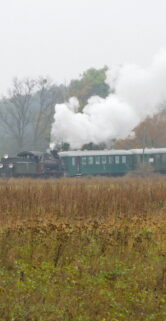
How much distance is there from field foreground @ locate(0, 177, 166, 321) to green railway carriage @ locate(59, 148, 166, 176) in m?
25.8

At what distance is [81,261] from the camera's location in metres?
8.94

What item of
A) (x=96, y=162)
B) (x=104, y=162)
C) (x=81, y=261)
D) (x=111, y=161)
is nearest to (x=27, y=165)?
(x=96, y=162)

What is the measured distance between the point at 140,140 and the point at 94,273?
46.5 metres

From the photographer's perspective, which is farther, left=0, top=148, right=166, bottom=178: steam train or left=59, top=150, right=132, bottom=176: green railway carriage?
left=59, top=150, right=132, bottom=176: green railway carriage

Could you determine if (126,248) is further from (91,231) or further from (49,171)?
(49,171)

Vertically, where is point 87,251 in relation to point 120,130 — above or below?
below

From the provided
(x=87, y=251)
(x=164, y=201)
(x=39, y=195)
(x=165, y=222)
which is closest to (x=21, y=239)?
(x=87, y=251)

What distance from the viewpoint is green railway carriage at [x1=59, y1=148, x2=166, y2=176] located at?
4094 centimetres

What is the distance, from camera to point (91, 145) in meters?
44.9

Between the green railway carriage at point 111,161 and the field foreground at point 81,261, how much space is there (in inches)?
1016

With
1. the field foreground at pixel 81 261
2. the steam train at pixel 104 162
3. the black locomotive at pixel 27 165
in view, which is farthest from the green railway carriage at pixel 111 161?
the field foreground at pixel 81 261

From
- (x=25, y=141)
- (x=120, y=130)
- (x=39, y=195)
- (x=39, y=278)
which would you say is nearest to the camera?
(x=39, y=278)

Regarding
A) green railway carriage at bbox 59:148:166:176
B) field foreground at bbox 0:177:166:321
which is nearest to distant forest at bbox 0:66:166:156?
green railway carriage at bbox 59:148:166:176

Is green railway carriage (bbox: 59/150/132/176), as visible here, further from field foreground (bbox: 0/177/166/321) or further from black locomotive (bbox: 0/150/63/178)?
field foreground (bbox: 0/177/166/321)
